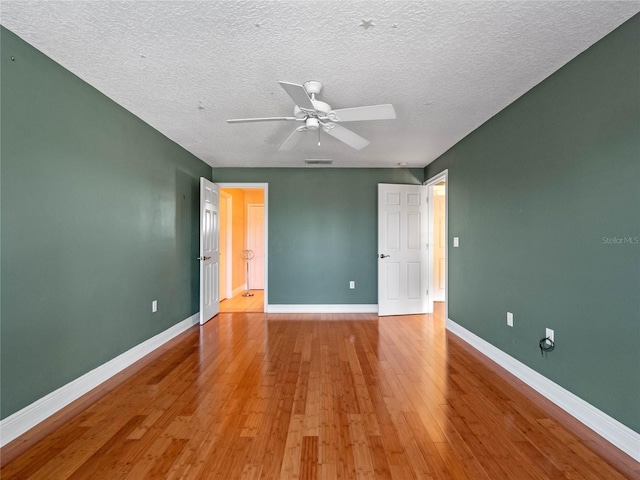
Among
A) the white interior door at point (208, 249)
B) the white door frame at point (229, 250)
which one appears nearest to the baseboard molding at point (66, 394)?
the white interior door at point (208, 249)

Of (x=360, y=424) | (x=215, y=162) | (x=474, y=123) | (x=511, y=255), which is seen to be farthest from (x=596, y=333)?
(x=215, y=162)

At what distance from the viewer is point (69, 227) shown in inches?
90.3

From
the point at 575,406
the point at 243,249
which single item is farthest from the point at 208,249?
the point at 575,406

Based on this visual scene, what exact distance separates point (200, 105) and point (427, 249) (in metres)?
3.78

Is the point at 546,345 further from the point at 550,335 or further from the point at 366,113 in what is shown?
the point at 366,113

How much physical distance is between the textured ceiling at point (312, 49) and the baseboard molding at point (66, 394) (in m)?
2.30

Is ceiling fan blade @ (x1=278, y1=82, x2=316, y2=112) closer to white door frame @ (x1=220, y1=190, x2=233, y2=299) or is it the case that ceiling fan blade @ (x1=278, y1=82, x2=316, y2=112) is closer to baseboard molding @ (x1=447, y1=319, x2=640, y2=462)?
baseboard molding @ (x1=447, y1=319, x2=640, y2=462)

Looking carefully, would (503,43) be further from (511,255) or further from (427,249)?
(427,249)

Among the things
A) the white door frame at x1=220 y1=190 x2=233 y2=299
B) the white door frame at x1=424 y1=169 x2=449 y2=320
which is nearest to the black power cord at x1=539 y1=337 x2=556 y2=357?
the white door frame at x1=424 y1=169 x2=449 y2=320

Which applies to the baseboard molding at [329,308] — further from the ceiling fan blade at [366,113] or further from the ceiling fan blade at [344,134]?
the ceiling fan blade at [366,113]

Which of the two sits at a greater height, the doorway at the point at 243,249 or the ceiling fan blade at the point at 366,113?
the ceiling fan blade at the point at 366,113

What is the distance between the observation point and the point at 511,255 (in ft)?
9.37

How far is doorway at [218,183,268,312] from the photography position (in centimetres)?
600

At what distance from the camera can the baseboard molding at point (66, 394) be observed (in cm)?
186
